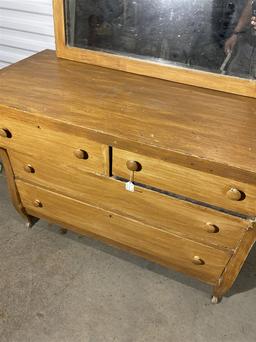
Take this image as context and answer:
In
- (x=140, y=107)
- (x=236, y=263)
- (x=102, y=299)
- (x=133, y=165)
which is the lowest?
(x=102, y=299)

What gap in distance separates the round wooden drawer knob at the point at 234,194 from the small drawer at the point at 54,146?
449 millimetres

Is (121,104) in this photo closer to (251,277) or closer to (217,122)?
(217,122)

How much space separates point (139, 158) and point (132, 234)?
458 mm

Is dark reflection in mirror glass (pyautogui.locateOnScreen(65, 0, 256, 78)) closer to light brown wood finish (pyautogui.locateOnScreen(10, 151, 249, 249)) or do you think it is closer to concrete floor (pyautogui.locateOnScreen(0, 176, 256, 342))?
light brown wood finish (pyautogui.locateOnScreen(10, 151, 249, 249))

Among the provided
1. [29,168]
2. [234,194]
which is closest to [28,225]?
[29,168]

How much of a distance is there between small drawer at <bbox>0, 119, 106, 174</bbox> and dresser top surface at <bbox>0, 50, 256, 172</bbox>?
86 mm

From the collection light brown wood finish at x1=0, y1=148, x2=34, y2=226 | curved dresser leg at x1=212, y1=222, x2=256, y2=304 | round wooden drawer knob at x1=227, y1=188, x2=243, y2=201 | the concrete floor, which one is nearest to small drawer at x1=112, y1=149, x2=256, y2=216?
round wooden drawer knob at x1=227, y1=188, x2=243, y2=201

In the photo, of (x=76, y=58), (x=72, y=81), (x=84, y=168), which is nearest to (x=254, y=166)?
(x=84, y=168)

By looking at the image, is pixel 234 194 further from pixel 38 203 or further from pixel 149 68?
pixel 38 203

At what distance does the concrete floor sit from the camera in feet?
4.68

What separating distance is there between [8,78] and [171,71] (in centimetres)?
68

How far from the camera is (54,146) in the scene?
4.04ft

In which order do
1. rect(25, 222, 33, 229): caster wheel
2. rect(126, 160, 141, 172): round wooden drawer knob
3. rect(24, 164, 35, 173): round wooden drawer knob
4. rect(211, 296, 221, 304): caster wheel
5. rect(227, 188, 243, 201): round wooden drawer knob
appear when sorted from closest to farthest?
rect(227, 188, 243, 201): round wooden drawer knob, rect(126, 160, 141, 172): round wooden drawer knob, rect(24, 164, 35, 173): round wooden drawer knob, rect(211, 296, 221, 304): caster wheel, rect(25, 222, 33, 229): caster wheel

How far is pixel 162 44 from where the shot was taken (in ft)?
4.28
